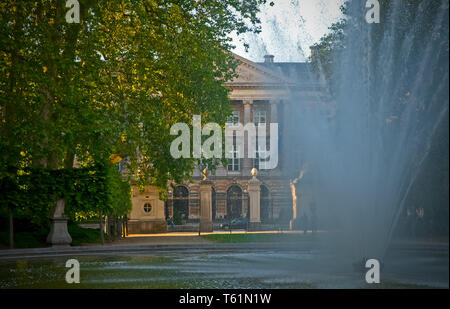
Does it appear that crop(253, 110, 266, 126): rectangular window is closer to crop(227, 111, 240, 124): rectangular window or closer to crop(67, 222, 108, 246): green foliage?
crop(227, 111, 240, 124): rectangular window

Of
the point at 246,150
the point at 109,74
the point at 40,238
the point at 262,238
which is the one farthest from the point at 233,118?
the point at 246,150

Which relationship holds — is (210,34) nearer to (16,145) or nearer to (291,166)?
(16,145)

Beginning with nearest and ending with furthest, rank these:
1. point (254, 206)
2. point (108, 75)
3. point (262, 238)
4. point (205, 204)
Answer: point (108, 75)
point (262, 238)
point (205, 204)
point (254, 206)

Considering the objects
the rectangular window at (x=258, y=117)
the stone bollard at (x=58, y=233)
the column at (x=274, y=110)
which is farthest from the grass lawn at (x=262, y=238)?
the rectangular window at (x=258, y=117)

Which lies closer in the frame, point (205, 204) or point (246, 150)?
point (205, 204)

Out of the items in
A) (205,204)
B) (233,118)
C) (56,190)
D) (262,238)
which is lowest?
(262,238)

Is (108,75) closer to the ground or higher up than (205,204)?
higher up

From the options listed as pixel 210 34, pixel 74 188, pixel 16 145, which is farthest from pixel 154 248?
pixel 210 34

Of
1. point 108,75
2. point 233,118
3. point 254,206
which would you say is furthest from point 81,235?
point 254,206

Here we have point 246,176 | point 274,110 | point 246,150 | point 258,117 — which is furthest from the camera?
point 274,110

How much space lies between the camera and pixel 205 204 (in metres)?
44.9

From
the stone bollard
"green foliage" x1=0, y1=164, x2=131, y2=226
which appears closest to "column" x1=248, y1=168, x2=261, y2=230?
"green foliage" x1=0, y1=164, x2=131, y2=226

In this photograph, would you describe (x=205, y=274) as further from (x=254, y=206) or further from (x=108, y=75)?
(x=254, y=206)

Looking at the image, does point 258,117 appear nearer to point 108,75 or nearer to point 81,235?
point 81,235
